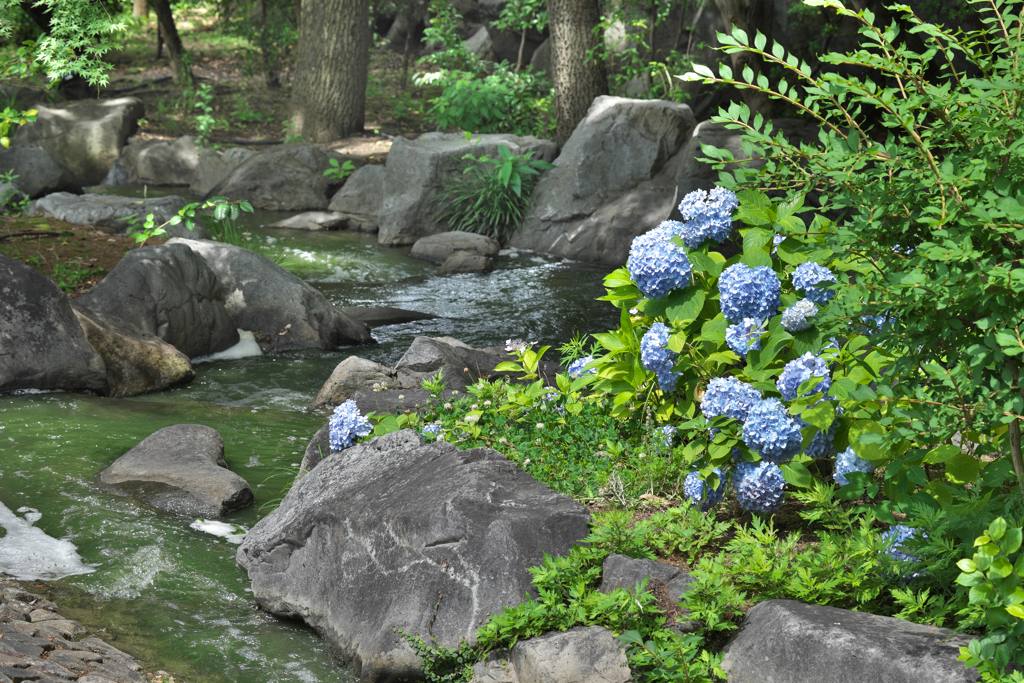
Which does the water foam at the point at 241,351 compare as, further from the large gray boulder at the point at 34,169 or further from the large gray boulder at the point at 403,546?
the large gray boulder at the point at 34,169

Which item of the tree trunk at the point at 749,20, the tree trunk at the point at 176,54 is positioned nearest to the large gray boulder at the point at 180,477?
the tree trunk at the point at 749,20

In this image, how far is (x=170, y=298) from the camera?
6953mm

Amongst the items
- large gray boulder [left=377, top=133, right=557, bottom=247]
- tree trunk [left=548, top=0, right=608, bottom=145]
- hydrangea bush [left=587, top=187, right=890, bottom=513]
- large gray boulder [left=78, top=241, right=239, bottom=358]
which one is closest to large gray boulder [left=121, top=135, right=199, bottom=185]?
large gray boulder [left=377, top=133, right=557, bottom=247]

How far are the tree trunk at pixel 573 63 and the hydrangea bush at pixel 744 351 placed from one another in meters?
10.2

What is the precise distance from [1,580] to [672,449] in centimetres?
266

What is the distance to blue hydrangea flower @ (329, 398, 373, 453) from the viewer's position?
3.97m

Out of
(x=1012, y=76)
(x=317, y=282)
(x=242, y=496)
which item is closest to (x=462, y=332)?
(x=317, y=282)

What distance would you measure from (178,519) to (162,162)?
40.3 ft

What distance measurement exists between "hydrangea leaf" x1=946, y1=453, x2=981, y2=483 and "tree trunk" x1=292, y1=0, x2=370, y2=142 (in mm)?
14345

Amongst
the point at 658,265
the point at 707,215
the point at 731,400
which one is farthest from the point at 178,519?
the point at 707,215

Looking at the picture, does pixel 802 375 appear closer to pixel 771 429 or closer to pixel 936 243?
pixel 771 429

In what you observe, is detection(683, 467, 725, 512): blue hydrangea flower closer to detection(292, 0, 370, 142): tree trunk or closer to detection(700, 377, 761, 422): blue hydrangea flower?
detection(700, 377, 761, 422): blue hydrangea flower

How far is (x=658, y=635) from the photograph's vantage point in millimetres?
2574

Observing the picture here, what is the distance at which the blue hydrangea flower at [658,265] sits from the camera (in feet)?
10.3
